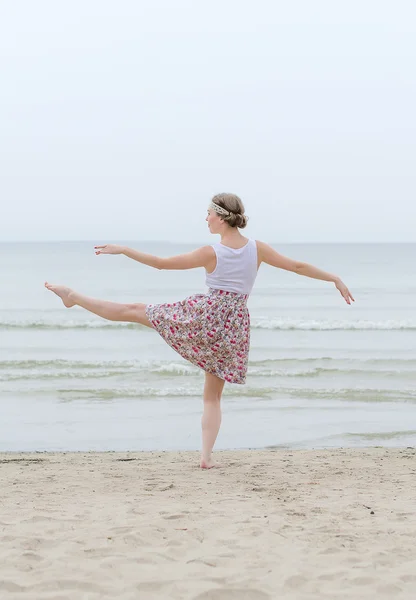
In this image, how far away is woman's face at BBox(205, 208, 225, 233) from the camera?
546cm

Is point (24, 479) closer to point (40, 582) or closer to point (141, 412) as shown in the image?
point (40, 582)

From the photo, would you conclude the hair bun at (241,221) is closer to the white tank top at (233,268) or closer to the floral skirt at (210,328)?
the white tank top at (233,268)

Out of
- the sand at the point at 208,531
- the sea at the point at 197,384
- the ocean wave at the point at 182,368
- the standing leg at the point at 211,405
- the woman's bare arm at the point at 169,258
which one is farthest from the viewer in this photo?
the ocean wave at the point at 182,368

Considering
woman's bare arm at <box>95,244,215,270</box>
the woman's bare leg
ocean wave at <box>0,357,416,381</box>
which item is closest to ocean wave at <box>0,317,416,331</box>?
ocean wave at <box>0,357,416,381</box>

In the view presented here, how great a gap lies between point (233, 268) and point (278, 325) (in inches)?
595

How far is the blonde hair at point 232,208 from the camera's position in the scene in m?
5.43

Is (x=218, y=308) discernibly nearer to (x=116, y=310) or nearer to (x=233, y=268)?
(x=233, y=268)

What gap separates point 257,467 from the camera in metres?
6.00

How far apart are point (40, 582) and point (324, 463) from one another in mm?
3396

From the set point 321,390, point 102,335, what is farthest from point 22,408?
point 102,335

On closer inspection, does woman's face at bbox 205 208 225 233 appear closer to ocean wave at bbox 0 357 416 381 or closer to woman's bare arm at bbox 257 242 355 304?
woman's bare arm at bbox 257 242 355 304

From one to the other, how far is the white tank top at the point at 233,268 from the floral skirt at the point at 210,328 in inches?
2.1

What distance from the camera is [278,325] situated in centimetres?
2042

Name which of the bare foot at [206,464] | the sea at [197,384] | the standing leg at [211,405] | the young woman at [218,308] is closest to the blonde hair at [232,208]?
the young woman at [218,308]
